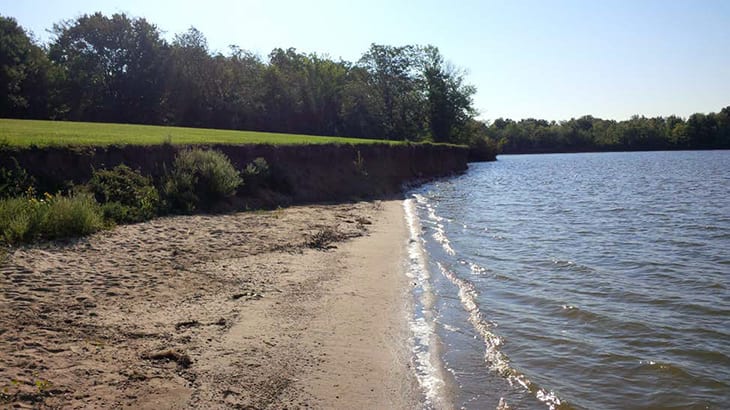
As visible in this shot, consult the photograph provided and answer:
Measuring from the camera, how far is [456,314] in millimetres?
8234

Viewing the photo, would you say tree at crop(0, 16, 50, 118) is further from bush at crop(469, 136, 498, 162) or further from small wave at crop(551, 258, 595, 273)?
bush at crop(469, 136, 498, 162)

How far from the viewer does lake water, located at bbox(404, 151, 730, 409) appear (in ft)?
18.6

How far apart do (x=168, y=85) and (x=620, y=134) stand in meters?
120

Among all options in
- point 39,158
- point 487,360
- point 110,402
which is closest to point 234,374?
point 110,402

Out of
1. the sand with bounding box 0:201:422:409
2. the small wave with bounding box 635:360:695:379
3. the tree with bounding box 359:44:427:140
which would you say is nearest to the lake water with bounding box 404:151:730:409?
the small wave with bounding box 635:360:695:379

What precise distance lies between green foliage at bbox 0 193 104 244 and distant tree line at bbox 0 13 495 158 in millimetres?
33047

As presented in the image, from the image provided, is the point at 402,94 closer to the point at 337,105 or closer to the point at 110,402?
the point at 337,105

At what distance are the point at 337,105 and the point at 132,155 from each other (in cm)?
4783

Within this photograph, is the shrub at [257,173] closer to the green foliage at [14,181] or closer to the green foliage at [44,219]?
the green foliage at [14,181]

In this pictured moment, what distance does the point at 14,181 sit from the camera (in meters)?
11.2

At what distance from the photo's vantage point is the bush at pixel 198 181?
1403 centimetres

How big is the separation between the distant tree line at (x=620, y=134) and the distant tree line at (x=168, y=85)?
60.4 meters

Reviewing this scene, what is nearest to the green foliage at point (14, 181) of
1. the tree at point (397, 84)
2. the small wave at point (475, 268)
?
the small wave at point (475, 268)

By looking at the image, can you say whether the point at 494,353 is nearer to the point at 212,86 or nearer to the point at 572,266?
the point at 572,266
